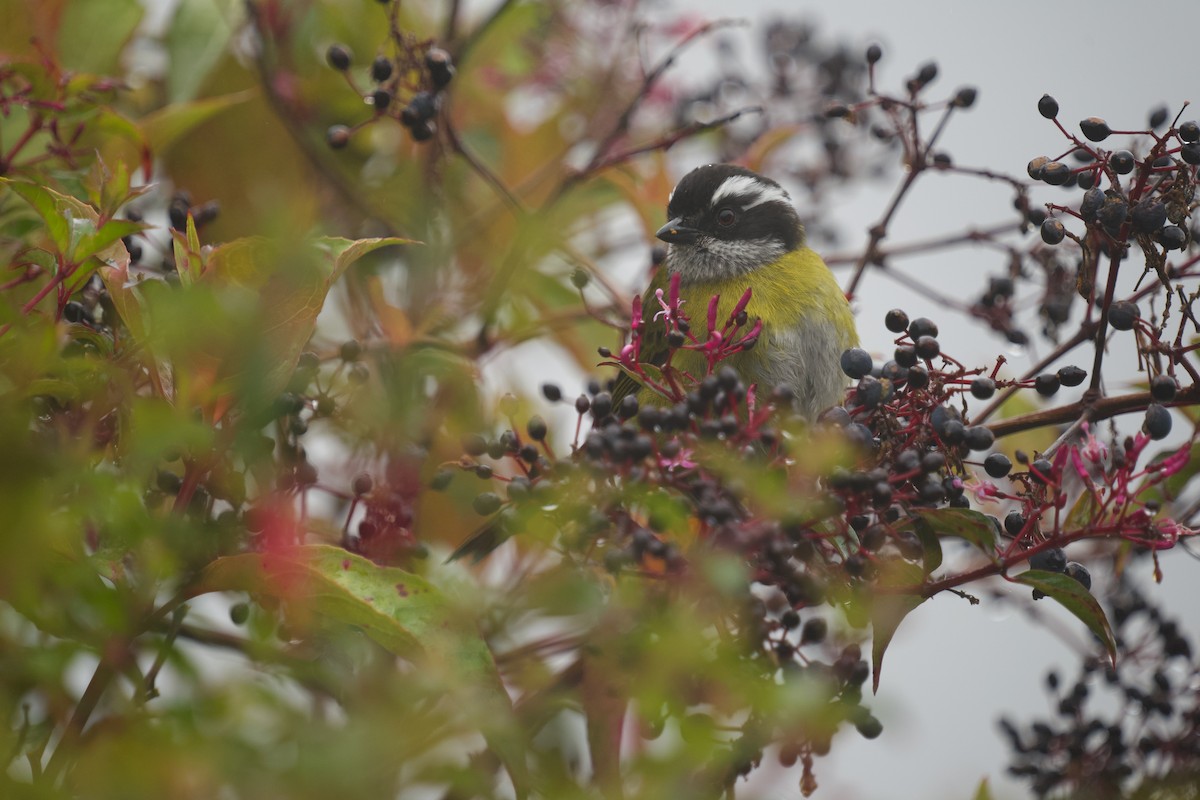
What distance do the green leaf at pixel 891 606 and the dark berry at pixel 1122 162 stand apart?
608mm

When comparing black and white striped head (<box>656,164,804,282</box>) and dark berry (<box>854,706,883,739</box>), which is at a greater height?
black and white striped head (<box>656,164,804,282</box>)

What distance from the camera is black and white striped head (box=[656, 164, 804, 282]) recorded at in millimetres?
3072

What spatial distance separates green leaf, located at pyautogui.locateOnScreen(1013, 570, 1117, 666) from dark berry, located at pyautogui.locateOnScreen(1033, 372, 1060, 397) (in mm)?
324

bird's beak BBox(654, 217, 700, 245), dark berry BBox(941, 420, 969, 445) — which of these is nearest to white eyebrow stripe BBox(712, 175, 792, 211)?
bird's beak BBox(654, 217, 700, 245)

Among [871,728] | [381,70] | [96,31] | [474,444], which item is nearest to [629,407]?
[474,444]

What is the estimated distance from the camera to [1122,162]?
152 cm

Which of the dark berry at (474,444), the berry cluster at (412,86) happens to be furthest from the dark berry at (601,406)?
the berry cluster at (412,86)

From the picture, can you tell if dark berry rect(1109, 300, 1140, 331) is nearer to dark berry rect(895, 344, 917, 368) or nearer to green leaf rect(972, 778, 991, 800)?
dark berry rect(895, 344, 917, 368)

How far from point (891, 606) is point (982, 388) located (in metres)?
0.36

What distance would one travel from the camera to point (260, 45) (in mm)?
2428

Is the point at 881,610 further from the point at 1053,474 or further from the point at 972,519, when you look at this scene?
the point at 1053,474

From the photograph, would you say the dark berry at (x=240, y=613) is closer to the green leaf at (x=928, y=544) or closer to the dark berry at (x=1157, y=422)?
the green leaf at (x=928, y=544)

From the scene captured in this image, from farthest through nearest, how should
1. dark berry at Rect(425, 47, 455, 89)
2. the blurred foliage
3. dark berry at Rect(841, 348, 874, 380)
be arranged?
dark berry at Rect(425, 47, 455, 89) < dark berry at Rect(841, 348, 874, 380) < the blurred foliage

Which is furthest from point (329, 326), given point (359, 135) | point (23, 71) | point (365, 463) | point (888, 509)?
point (888, 509)
